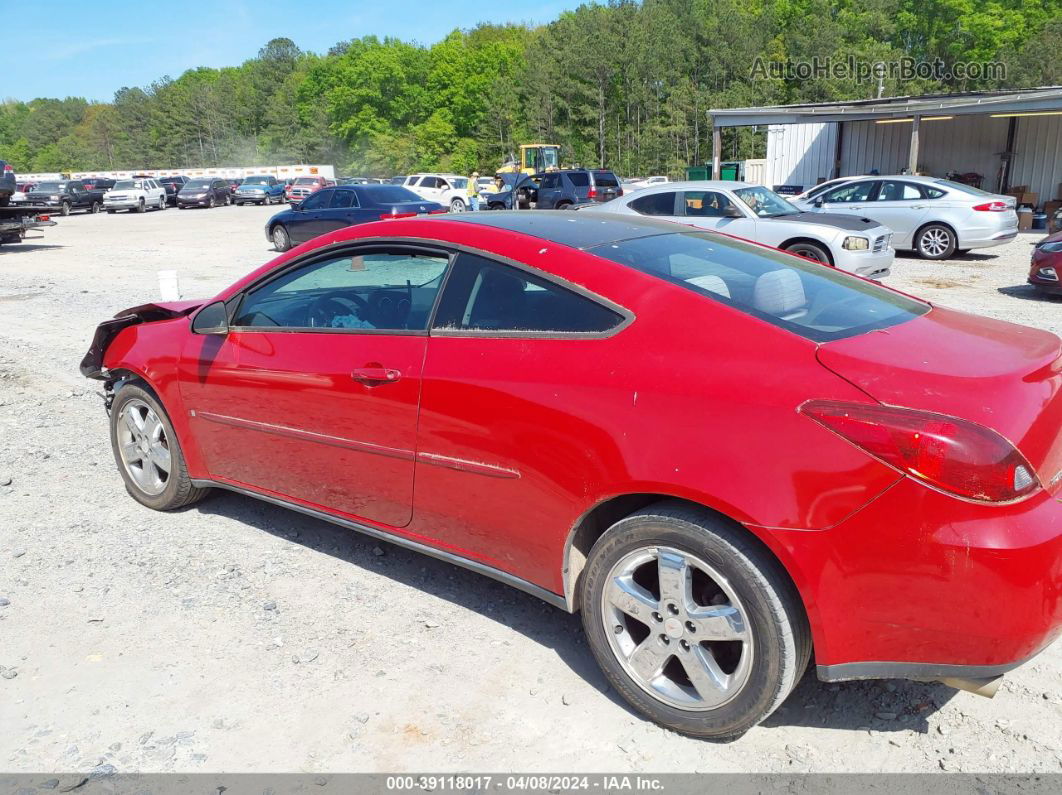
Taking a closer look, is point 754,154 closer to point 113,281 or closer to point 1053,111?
point 1053,111

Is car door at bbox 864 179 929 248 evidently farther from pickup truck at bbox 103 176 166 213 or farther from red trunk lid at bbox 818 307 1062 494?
pickup truck at bbox 103 176 166 213

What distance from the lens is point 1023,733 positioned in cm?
265

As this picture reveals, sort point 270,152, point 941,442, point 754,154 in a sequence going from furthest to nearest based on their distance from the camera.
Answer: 1. point 270,152
2. point 754,154
3. point 941,442

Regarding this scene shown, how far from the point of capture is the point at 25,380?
7566mm

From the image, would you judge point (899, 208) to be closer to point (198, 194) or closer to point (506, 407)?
point (506, 407)

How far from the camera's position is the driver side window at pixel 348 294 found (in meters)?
3.39

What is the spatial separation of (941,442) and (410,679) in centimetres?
196

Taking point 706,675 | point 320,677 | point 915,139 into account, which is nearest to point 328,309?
point 320,677

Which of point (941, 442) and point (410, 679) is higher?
point (941, 442)

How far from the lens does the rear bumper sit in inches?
84.3

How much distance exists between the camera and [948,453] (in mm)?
2156

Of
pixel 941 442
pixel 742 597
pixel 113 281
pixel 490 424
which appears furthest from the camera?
pixel 113 281

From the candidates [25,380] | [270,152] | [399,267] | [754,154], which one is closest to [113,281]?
[25,380]
